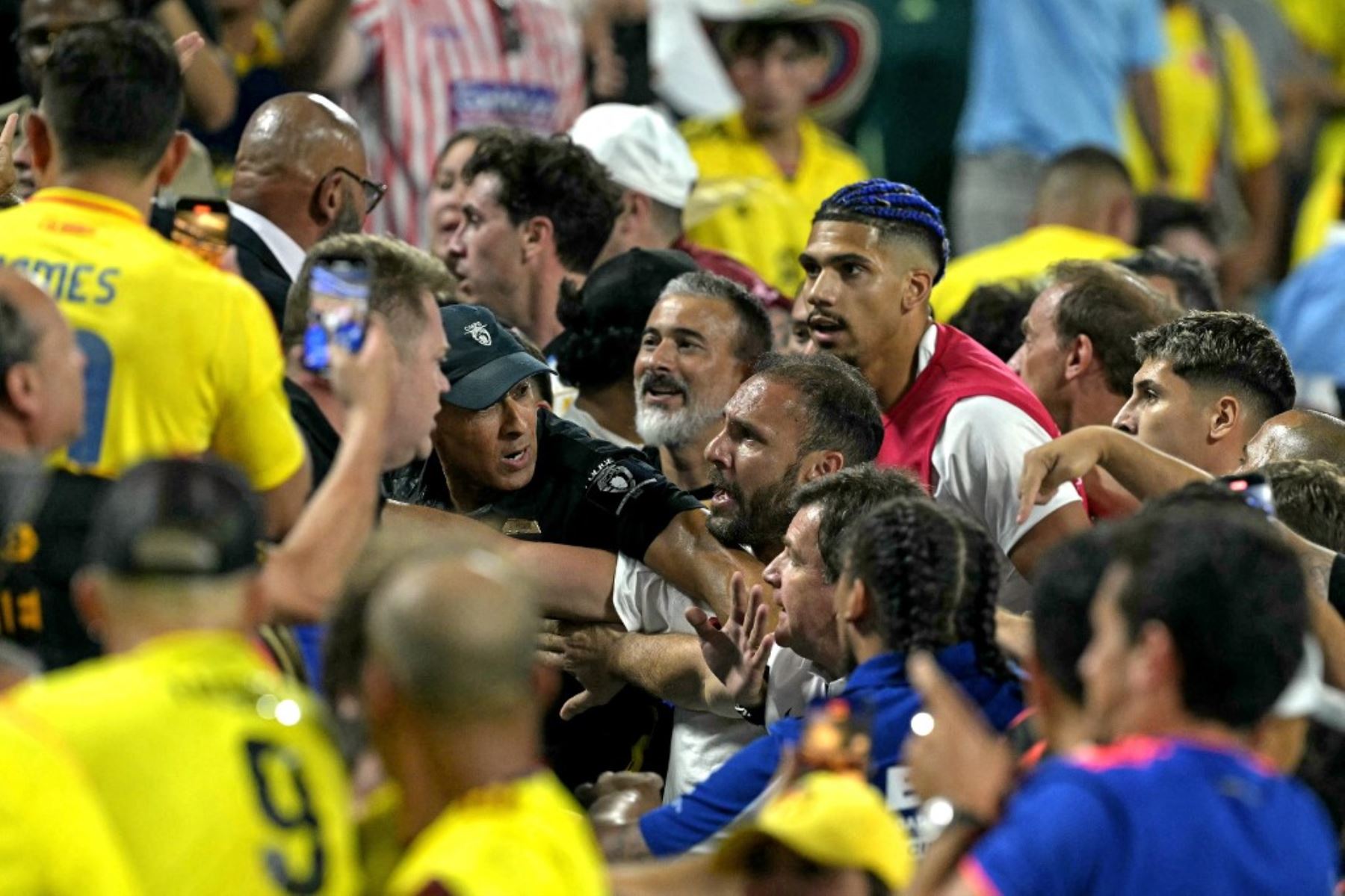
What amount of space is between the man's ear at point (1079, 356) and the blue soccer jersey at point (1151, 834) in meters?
3.66

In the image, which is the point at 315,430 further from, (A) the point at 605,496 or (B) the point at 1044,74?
(B) the point at 1044,74

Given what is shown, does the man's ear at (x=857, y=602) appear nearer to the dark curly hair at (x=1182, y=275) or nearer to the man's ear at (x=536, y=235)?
the man's ear at (x=536, y=235)

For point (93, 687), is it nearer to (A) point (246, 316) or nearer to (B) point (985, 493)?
(A) point (246, 316)

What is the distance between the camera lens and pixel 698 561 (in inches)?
217

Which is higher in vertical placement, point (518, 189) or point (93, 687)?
point (93, 687)

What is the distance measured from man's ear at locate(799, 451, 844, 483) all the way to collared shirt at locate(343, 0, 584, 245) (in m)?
3.33

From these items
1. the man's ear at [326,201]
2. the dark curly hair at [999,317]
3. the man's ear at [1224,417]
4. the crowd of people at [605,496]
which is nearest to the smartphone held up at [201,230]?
the crowd of people at [605,496]

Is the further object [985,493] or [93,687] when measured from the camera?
[985,493]

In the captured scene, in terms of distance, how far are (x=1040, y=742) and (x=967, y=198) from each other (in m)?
6.94

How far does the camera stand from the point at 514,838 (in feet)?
9.78

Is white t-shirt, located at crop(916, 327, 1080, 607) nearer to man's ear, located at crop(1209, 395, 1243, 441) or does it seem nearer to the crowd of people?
the crowd of people

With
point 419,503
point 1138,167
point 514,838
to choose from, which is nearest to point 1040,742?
point 514,838

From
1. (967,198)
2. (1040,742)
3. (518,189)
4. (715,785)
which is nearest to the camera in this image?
(1040,742)

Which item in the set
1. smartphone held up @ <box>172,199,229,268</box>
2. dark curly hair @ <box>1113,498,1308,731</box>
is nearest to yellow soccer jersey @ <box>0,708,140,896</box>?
dark curly hair @ <box>1113,498,1308,731</box>
